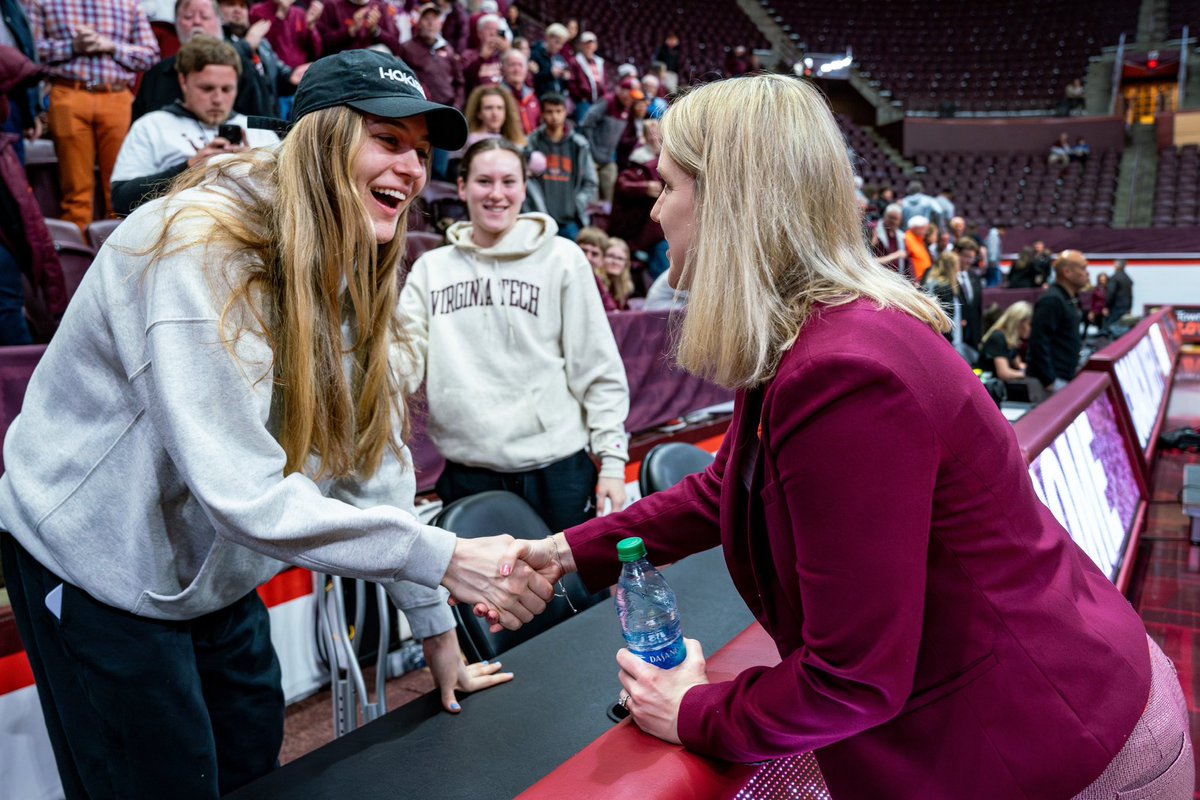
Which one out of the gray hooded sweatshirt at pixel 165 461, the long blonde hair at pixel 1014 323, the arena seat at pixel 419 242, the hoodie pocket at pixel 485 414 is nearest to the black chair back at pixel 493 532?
the gray hooded sweatshirt at pixel 165 461

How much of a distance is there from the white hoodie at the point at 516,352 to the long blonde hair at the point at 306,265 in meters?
1.04

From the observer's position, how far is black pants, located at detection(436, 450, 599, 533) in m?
2.63

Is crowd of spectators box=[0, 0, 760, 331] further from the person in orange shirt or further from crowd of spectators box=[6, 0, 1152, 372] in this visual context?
the person in orange shirt

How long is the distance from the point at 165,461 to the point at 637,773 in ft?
2.67

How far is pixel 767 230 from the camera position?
107cm

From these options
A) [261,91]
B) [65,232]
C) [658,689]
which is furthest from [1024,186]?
[658,689]

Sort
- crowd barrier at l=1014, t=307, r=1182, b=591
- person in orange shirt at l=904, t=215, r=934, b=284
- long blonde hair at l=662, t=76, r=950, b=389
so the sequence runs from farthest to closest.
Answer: person in orange shirt at l=904, t=215, r=934, b=284, crowd barrier at l=1014, t=307, r=1182, b=591, long blonde hair at l=662, t=76, r=950, b=389

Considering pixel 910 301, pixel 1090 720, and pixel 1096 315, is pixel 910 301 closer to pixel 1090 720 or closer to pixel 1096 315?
pixel 1090 720

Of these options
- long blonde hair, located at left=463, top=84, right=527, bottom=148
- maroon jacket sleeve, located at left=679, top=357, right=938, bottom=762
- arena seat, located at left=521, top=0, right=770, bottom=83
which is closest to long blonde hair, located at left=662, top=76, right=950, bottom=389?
maroon jacket sleeve, located at left=679, top=357, right=938, bottom=762

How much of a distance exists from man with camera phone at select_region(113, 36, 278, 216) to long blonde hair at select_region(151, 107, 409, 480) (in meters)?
2.10

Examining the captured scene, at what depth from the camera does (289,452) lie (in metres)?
1.42

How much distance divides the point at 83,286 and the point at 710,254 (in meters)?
0.90

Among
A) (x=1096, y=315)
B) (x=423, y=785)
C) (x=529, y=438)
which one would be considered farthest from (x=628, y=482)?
(x=1096, y=315)

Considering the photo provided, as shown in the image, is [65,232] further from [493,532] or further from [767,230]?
[767,230]
